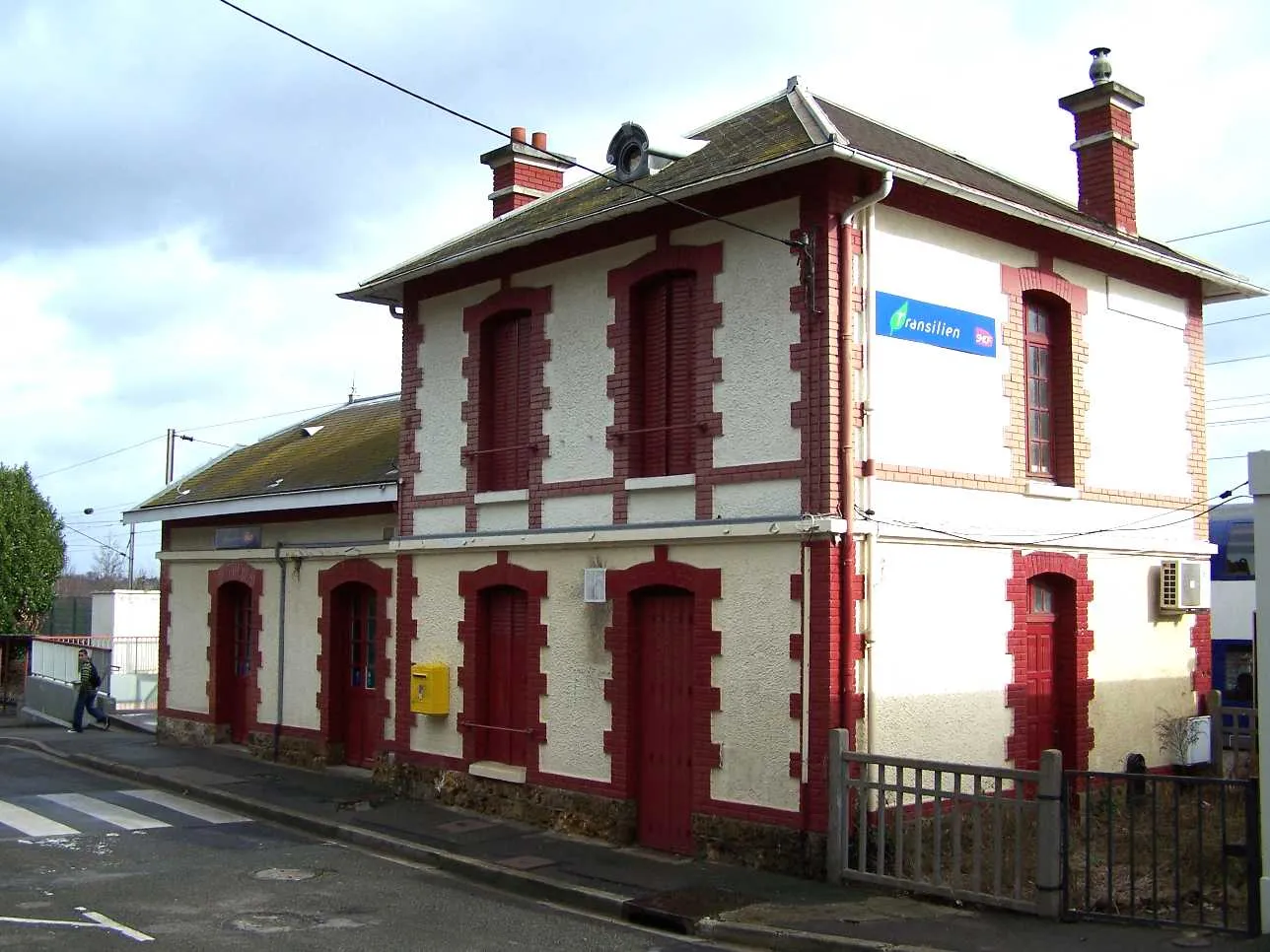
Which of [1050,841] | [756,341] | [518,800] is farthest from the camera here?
[518,800]

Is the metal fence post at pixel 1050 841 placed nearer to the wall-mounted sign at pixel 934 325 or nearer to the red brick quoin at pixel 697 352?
the red brick quoin at pixel 697 352

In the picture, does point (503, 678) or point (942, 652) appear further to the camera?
point (503, 678)

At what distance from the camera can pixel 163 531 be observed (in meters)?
21.4

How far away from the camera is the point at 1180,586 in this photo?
1393 cm

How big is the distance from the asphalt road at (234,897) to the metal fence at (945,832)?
66.9 inches

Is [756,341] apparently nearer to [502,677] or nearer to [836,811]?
[836,811]

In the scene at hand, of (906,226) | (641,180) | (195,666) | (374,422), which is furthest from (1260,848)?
(195,666)

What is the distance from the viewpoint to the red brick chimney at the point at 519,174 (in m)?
17.5

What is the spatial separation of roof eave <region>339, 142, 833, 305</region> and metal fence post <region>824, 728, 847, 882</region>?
4.69 meters

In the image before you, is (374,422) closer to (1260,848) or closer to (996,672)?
(996,672)

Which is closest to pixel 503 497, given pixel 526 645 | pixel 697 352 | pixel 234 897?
pixel 526 645

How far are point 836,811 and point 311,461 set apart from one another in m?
11.8

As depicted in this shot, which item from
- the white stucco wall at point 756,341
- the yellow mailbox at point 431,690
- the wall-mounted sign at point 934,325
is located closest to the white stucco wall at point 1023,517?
the white stucco wall at point 756,341

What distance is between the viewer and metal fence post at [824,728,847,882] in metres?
10.1
